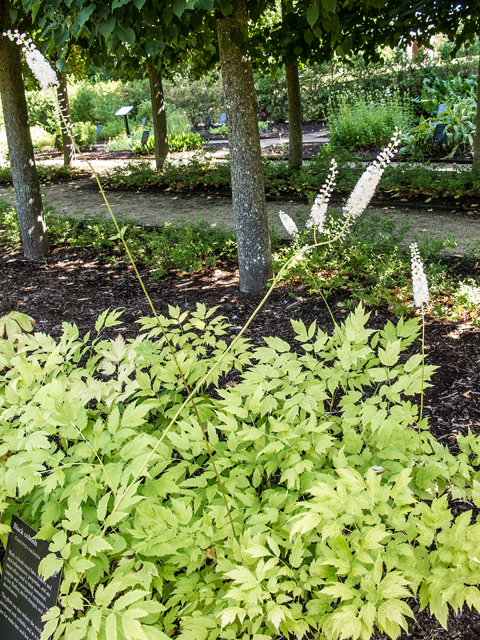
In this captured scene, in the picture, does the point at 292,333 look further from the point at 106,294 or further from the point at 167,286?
the point at 106,294

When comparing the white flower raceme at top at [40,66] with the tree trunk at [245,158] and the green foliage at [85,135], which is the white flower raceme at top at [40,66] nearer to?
the tree trunk at [245,158]

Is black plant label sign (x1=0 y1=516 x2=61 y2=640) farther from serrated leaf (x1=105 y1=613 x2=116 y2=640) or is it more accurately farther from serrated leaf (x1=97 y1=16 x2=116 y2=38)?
serrated leaf (x1=97 y1=16 x2=116 y2=38)

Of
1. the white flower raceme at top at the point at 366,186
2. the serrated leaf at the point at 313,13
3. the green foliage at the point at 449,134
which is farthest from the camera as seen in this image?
the green foliage at the point at 449,134

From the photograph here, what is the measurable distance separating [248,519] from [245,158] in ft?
12.5

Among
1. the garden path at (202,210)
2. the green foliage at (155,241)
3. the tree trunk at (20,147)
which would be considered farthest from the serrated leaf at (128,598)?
the tree trunk at (20,147)

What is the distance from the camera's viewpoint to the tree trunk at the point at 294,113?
8820 millimetres

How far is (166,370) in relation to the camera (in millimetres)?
1934

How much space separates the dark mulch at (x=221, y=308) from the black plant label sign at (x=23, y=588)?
1.24 metres

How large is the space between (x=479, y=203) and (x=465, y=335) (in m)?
4.35

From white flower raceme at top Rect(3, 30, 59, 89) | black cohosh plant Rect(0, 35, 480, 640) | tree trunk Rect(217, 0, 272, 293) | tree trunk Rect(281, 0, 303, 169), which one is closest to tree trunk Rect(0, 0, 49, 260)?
tree trunk Rect(217, 0, 272, 293)

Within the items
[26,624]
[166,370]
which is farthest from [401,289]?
[26,624]

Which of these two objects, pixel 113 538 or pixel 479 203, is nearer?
pixel 113 538

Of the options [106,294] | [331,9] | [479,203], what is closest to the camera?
[331,9]

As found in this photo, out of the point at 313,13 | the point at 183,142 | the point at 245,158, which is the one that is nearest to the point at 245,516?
the point at 313,13
